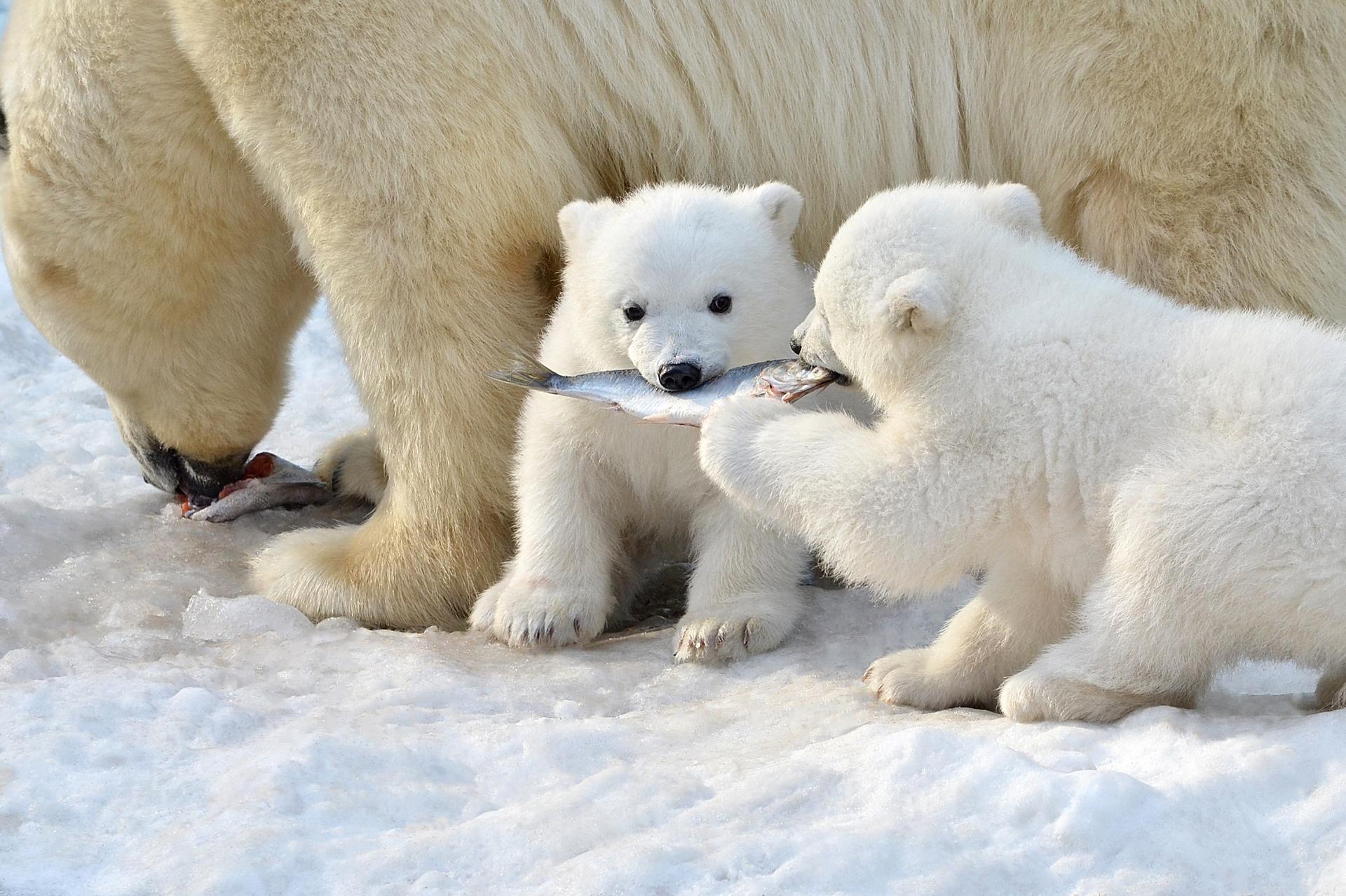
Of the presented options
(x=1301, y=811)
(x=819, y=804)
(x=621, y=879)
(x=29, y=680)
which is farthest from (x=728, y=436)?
(x=29, y=680)

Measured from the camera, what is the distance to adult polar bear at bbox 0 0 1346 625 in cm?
271

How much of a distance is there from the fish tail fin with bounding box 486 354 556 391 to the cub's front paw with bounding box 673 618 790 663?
0.53 m

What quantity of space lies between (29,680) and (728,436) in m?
1.24

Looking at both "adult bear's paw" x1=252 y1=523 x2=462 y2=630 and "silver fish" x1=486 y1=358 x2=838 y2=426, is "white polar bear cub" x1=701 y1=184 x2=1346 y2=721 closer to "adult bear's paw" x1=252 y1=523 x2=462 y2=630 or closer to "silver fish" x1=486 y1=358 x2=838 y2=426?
"silver fish" x1=486 y1=358 x2=838 y2=426

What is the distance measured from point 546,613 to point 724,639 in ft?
1.19

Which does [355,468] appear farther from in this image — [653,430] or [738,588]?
[738,588]

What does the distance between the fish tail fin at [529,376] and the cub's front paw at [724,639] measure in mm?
527

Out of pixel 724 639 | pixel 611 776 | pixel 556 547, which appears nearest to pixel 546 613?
pixel 556 547

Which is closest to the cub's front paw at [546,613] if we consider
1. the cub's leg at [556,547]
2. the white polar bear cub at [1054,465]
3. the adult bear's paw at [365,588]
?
the cub's leg at [556,547]

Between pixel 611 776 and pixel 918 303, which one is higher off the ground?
pixel 918 303

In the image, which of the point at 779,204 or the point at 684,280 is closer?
the point at 684,280

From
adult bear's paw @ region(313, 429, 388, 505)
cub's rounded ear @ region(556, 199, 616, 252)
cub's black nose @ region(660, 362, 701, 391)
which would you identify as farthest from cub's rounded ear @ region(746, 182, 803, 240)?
adult bear's paw @ region(313, 429, 388, 505)

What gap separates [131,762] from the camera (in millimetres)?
2059

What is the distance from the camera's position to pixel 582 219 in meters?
2.82
